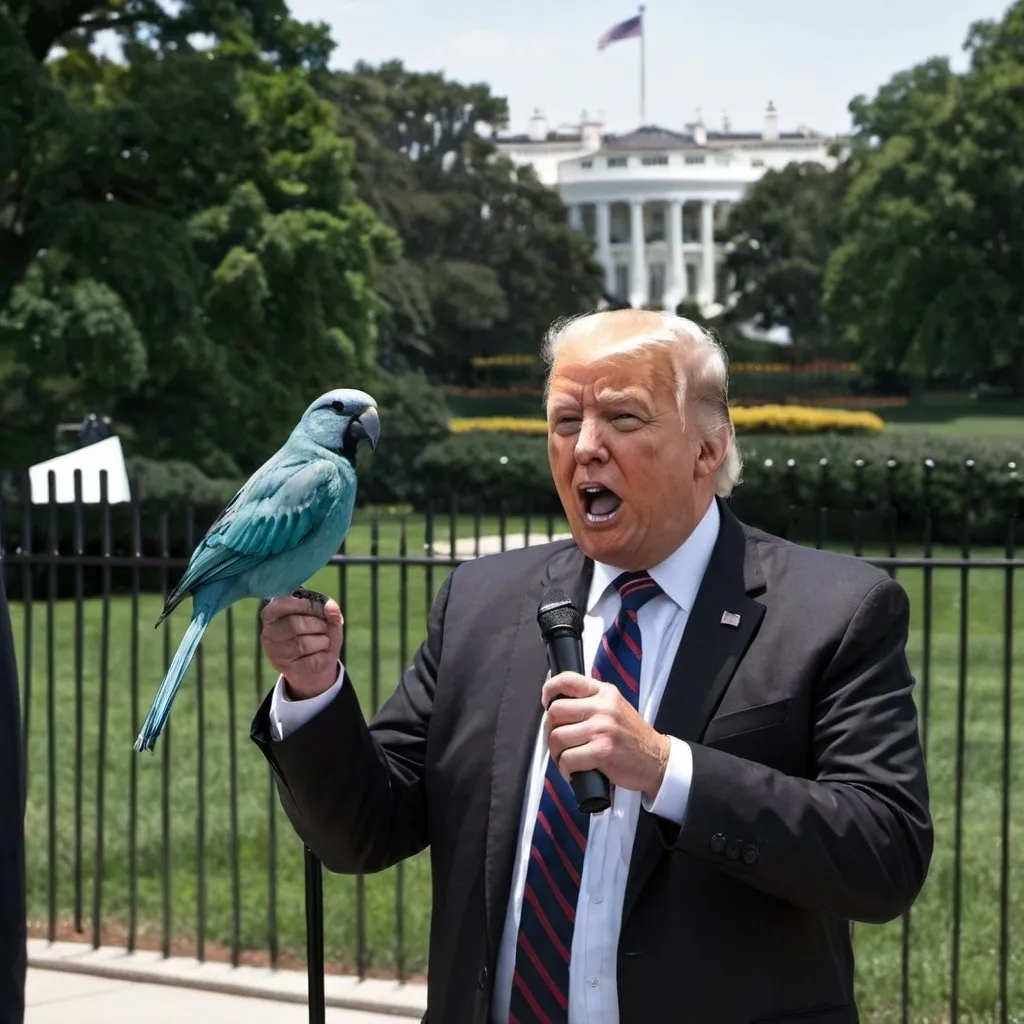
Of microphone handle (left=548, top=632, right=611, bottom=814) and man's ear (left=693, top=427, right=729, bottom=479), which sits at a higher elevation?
man's ear (left=693, top=427, right=729, bottom=479)

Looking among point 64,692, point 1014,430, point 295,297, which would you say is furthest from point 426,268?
point 64,692

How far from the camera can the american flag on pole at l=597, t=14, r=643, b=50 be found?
78.2 meters

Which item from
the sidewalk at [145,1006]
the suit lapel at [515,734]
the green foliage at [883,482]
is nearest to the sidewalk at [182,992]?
the sidewalk at [145,1006]

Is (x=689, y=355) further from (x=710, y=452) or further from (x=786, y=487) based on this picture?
(x=786, y=487)

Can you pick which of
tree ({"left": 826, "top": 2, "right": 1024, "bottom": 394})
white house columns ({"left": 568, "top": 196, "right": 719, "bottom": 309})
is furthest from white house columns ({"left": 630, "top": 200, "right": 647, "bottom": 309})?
tree ({"left": 826, "top": 2, "right": 1024, "bottom": 394})

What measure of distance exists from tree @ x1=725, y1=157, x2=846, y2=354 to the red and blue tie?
71102mm

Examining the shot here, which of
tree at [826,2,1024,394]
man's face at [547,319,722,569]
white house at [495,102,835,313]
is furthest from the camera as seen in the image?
white house at [495,102,835,313]

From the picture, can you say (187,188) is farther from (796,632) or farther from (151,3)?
(796,632)

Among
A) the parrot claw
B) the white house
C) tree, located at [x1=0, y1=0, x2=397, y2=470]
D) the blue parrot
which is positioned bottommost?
the parrot claw

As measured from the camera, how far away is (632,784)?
2451 millimetres

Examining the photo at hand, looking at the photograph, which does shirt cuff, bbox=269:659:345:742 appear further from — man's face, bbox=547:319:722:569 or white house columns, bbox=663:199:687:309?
white house columns, bbox=663:199:687:309

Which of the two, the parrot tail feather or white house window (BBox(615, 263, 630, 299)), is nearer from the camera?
the parrot tail feather

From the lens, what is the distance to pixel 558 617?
8.21 ft

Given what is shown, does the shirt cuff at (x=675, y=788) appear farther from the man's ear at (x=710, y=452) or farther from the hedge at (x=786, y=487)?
the hedge at (x=786, y=487)
